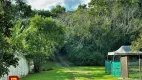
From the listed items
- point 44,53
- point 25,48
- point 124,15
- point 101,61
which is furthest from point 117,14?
point 25,48

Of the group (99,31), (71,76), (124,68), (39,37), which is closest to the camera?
(124,68)

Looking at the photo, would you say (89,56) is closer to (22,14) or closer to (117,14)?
(117,14)

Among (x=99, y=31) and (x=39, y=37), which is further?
(x=99, y=31)

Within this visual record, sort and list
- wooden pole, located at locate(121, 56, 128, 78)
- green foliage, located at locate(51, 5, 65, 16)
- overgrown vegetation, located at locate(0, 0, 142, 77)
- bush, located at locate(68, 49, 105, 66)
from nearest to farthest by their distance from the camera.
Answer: wooden pole, located at locate(121, 56, 128, 78) → overgrown vegetation, located at locate(0, 0, 142, 77) → bush, located at locate(68, 49, 105, 66) → green foliage, located at locate(51, 5, 65, 16)

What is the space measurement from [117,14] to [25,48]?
3187 centimetres

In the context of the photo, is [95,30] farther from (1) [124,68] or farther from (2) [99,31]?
(1) [124,68]

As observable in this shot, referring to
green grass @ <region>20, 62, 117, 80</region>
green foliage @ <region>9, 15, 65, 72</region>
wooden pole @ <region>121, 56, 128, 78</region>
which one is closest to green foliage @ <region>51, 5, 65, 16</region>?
green foliage @ <region>9, 15, 65, 72</region>

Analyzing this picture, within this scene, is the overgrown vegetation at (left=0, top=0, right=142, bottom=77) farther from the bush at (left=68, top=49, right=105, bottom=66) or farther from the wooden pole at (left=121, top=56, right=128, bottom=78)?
the wooden pole at (left=121, top=56, right=128, bottom=78)

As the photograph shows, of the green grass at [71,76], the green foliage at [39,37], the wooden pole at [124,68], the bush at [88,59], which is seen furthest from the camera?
the bush at [88,59]

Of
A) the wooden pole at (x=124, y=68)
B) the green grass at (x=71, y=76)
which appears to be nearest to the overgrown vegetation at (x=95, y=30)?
the green grass at (x=71, y=76)

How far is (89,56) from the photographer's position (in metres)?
58.8

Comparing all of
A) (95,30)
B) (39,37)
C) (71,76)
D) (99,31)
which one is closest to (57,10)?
(95,30)

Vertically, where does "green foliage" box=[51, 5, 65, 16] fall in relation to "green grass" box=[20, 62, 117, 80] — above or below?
above

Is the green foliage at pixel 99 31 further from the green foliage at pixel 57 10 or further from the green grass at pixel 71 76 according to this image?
the green grass at pixel 71 76
